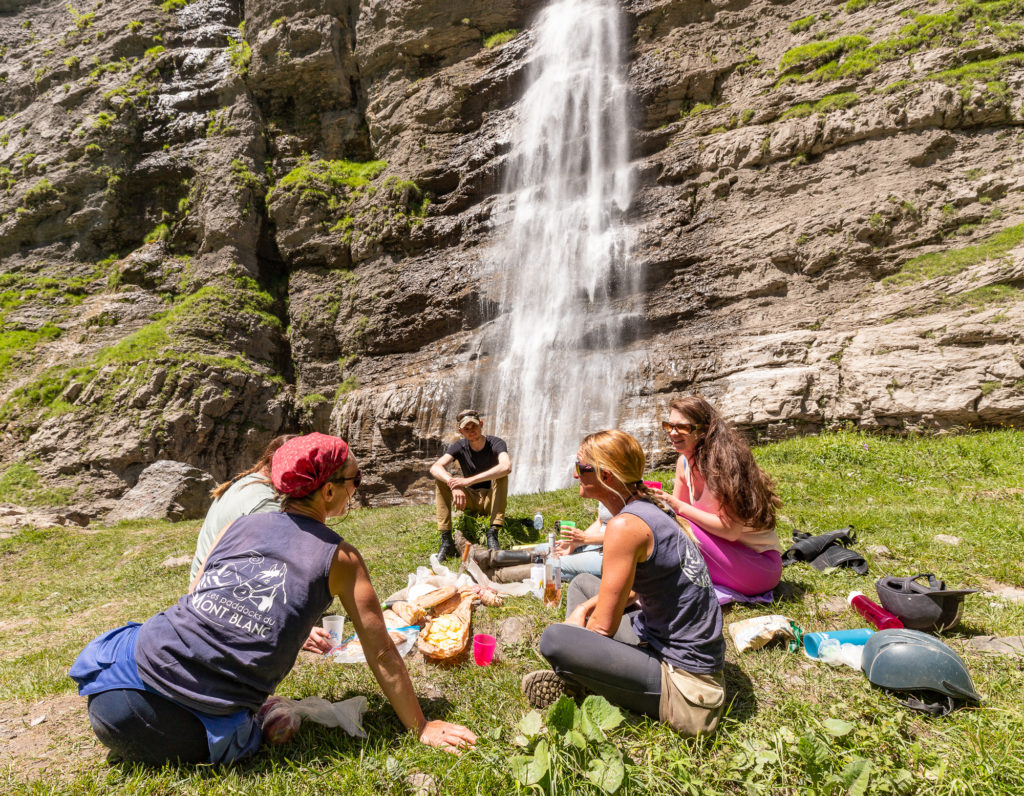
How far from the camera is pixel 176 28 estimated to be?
3138 cm

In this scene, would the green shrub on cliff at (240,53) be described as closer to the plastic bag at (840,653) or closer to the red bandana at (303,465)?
the red bandana at (303,465)

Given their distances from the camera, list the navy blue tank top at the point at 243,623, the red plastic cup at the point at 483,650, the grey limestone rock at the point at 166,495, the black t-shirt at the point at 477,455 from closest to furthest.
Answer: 1. the navy blue tank top at the point at 243,623
2. the red plastic cup at the point at 483,650
3. the black t-shirt at the point at 477,455
4. the grey limestone rock at the point at 166,495

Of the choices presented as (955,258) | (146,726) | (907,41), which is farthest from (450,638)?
(907,41)

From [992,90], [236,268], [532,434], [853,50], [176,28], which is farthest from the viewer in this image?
[176,28]

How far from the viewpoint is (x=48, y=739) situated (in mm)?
3230

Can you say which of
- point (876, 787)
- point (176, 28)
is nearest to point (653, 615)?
point (876, 787)

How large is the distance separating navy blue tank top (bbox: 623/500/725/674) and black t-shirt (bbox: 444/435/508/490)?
486 centimetres

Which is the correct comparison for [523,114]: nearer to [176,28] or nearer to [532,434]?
[532,434]

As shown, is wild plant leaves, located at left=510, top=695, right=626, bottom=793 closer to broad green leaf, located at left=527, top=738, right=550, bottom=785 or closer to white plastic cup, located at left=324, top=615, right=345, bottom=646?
broad green leaf, located at left=527, top=738, right=550, bottom=785

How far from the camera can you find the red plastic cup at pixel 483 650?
12.4ft

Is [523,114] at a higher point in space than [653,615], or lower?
higher

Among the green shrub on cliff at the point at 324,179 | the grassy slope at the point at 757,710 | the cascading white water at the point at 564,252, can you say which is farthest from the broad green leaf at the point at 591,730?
the green shrub on cliff at the point at 324,179

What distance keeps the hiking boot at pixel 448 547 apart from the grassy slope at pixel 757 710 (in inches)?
17.7

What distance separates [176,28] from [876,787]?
145 ft
